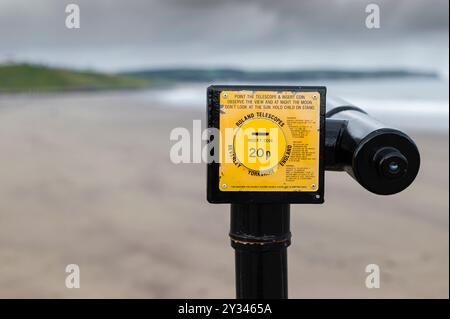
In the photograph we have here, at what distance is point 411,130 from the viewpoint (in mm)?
8859

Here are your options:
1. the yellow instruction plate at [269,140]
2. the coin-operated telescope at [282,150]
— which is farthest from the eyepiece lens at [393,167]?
the yellow instruction plate at [269,140]

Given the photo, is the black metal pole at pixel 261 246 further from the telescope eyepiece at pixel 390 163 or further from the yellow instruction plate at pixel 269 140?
the telescope eyepiece at pixel 390 163

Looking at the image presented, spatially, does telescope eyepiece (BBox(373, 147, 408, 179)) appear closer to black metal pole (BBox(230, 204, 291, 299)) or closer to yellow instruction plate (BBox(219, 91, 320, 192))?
yellow instruction plate (BBox(219, 91, 320, 192))

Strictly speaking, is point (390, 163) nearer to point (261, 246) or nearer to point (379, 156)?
point (379, 156)

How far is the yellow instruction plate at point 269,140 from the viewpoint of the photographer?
1.19m

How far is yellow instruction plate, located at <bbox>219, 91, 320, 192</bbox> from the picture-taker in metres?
1.19

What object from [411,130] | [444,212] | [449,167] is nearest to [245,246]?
[444,212]

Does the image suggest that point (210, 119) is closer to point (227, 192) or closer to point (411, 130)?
point (227, 192)

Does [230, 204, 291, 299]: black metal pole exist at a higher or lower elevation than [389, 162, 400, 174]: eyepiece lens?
lower

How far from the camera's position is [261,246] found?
1289mm

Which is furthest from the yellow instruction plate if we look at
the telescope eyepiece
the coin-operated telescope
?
the telescope eyepiece

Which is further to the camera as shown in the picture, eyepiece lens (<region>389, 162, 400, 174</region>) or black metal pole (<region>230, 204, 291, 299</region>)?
black metal pole (<region>230, 204, 291, 299</region>)

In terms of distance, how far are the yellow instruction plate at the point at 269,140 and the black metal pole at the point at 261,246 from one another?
0.08 meters

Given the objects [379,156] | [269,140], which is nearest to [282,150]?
[269,140]
